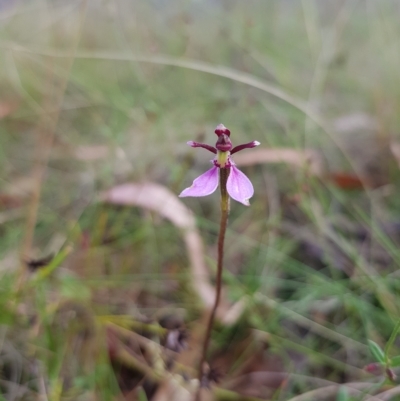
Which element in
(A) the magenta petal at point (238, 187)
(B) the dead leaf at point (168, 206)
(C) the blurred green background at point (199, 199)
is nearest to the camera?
(A) the magenta petal at point (238, 187)

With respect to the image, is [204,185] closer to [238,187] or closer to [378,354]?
[238,187]

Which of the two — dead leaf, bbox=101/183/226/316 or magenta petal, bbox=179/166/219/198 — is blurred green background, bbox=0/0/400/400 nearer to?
dead leaf, bbox=101/183/226/316

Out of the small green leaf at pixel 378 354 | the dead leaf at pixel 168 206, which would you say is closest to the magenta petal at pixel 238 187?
the small green leaf at pixel 378 354

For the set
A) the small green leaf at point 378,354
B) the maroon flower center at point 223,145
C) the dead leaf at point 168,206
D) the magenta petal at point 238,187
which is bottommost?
the small green leaf at point 378,354

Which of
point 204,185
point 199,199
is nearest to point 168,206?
point 199,199

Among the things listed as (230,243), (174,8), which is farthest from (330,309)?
(174,8)

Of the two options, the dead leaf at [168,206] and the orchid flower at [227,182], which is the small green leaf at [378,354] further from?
the dead leaf at [168,206]

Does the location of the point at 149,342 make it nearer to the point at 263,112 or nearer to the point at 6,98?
the point at 263,112

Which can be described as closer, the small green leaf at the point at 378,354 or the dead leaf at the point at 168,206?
the small green leaf at the point at 378,354
